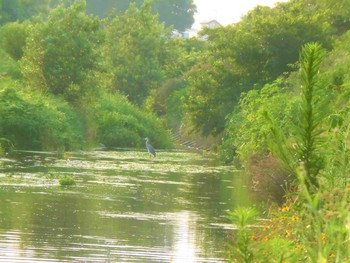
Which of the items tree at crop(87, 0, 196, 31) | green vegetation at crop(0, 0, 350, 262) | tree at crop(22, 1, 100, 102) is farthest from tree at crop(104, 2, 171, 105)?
tree at crop(87, 0, 196, 31)

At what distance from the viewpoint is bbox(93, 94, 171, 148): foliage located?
58.8m

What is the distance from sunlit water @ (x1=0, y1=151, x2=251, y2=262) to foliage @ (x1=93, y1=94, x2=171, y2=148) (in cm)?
1473

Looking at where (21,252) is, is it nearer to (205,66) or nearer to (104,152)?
(104,152)

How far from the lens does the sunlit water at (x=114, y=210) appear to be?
19.8 m

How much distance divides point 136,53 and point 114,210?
190ft

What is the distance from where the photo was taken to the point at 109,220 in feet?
80.6

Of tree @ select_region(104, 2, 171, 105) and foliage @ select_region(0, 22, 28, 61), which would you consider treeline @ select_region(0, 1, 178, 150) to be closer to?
foliage @ select_region(0, 22, 28, 61)

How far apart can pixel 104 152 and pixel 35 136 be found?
3.69 meters

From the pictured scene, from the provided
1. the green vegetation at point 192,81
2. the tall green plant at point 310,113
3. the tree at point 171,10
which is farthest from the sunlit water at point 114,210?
the tree at point 171,10

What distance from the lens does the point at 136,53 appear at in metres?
84.0

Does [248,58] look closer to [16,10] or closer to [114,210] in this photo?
[114,210]

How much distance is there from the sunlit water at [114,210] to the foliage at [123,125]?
14.7 meters

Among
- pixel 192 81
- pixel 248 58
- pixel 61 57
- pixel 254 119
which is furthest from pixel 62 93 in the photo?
pixel 254 119

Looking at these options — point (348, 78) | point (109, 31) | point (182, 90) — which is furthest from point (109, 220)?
point (109, 31)
